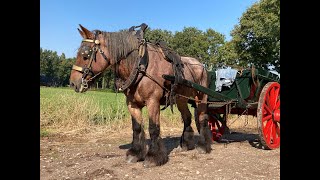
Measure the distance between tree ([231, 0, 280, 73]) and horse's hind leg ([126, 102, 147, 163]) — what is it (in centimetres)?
1896

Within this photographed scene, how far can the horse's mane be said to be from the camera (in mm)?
4547

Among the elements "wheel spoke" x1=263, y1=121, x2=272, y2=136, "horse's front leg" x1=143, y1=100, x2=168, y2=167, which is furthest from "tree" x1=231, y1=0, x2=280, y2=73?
"horse's front leg" x1=143, y1=100, x2=168, y2=167

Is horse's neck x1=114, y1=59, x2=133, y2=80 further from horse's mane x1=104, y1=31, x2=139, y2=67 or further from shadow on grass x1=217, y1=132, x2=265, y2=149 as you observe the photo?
shadow on grass x1=217, y1=132, x2=265, y2=149

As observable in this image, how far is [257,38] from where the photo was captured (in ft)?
82.5

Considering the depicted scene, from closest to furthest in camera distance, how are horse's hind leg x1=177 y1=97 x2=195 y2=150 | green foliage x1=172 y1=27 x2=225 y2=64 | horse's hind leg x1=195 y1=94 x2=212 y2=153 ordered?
1. horse's hind leg x1=195 y1=94 x2=212 y2=153
2. horse's hind leg x1=177 y1=97 x2=195 y2=150
3. green foliage x1=172 y1=27 x2=225 y2=64

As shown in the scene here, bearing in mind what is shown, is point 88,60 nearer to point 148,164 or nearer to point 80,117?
point 148,164

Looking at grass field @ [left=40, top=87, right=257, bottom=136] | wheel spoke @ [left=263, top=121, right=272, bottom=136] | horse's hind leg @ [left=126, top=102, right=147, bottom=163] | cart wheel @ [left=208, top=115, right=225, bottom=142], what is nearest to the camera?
horse's hind leg @ [left=126, top=102, right=147, bottom=163]

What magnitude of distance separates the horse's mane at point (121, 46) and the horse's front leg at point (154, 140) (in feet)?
2.45

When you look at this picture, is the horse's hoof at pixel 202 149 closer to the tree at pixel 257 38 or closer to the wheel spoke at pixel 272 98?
the wheel spoke at pixel 272 98

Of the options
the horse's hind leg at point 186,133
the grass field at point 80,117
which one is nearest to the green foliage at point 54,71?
the grass field at point 80,117

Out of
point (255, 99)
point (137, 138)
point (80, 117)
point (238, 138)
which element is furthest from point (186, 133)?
point (80, 117)
